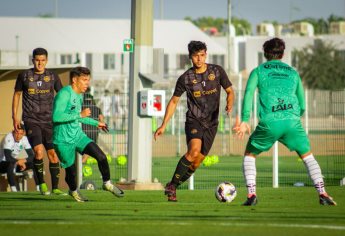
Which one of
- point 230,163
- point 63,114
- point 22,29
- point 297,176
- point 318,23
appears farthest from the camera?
point 318,23

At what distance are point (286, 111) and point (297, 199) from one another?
2613 mm

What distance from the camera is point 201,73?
1566 centimetres

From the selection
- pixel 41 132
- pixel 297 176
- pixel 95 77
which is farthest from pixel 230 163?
pixel 95 77

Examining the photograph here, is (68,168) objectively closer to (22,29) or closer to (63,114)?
(63,114)

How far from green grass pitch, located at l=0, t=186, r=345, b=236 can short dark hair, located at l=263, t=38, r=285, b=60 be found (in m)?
1.91

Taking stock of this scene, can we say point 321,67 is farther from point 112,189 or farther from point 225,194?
point 225,194

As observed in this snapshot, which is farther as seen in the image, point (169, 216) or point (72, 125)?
point (72, 125)

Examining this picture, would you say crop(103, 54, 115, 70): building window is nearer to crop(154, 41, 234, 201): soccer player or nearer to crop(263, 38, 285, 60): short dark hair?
crop(154, 41, 234, 201): soccer player

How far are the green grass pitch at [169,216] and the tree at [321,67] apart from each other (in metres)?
75.4

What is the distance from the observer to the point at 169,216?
41.6ft

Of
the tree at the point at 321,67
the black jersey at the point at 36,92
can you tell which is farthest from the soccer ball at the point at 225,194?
the tree at the point at 321,67

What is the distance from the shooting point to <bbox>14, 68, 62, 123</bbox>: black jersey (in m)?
17.4

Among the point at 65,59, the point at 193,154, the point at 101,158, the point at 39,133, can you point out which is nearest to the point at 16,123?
the point at 39,133

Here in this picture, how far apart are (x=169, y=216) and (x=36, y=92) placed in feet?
17.9
